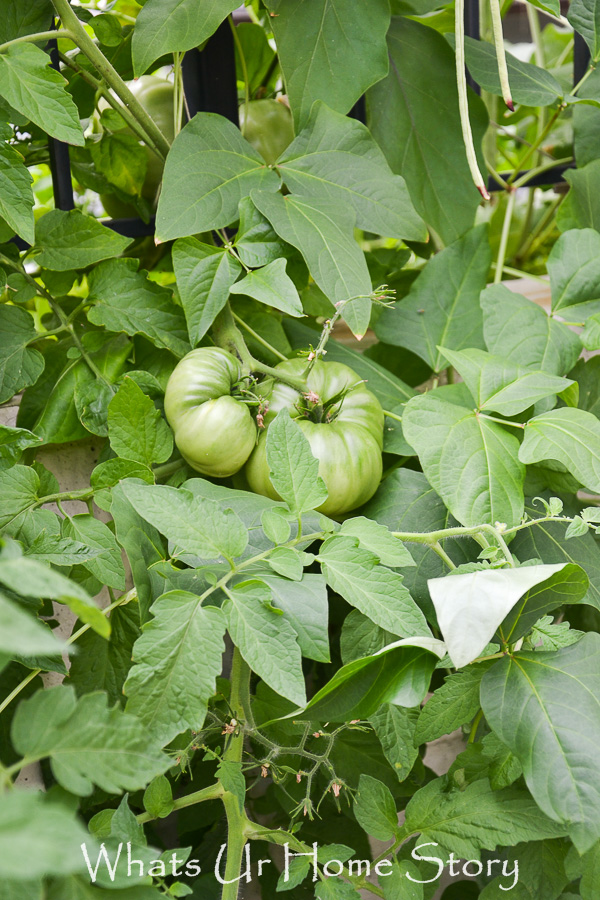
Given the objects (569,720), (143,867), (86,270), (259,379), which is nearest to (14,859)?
(143,867)

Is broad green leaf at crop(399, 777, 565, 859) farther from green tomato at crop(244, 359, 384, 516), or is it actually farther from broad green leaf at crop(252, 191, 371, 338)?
broad green leaf at crop(252, 191, 371, 338)

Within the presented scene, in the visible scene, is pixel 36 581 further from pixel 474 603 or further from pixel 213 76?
pixel 213 76

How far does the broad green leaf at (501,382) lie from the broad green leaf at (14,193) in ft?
1.23

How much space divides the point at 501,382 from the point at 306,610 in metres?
0.32

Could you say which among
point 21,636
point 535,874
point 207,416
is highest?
point 21,636

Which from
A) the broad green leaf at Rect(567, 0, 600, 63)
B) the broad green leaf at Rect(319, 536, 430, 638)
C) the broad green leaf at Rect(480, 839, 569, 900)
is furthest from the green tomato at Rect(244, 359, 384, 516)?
the broad green leaf at Rect(567, 0, 600, 63)

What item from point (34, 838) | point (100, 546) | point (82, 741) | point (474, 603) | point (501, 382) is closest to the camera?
point (34, 838)

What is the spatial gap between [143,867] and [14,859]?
208 millimetres

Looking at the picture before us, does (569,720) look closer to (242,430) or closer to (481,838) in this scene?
(481,838)

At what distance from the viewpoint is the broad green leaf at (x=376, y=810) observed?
575 millimetres

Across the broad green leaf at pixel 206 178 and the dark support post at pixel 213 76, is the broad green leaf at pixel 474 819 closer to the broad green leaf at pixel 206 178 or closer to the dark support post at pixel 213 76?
the broad green leaf at pixel 206 178

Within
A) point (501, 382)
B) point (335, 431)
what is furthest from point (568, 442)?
point (335, 431)

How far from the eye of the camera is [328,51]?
683mm

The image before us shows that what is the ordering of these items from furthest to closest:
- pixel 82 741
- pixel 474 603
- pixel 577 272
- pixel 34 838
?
1. pixel 577 272
2. pixel 474 603
3. pixel 82 741
4. pixel 34 838
